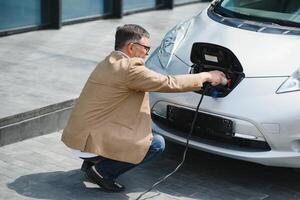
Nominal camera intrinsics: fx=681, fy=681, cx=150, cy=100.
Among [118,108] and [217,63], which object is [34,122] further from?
[217,63]

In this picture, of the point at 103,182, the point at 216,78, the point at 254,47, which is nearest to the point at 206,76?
the point at 216,78

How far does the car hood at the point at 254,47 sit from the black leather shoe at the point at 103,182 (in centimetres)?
110

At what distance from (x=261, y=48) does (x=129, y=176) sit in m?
1.41

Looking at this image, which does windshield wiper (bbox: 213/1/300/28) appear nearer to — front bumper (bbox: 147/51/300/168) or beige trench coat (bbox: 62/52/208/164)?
front bumper (bbox: 147/51/300/168)

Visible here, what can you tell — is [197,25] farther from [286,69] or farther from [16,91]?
[16,91]

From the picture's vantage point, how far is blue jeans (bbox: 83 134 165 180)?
15.9 ft

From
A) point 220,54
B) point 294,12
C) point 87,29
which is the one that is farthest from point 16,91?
point 87,29

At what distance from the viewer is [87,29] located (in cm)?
972

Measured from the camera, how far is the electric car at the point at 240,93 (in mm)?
4855

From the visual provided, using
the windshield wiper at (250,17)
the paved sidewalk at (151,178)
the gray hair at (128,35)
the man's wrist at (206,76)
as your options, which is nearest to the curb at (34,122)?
the paved sidewalk at (151,178)

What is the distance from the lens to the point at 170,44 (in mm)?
5598

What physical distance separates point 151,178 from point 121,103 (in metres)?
0.82

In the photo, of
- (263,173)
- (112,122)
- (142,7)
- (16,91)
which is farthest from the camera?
(142,7)

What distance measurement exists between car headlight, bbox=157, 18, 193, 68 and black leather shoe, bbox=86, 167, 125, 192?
1.05 metres
